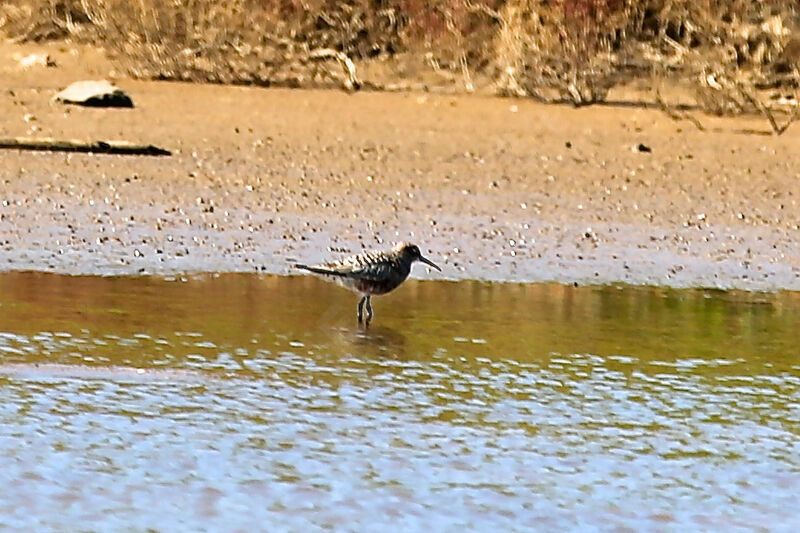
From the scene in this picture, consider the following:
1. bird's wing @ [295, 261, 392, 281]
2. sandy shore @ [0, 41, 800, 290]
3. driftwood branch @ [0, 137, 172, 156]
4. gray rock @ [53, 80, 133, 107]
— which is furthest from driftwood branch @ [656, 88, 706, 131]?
bird's wing @ [295, 261, 392, 281]

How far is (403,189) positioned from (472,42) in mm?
4284

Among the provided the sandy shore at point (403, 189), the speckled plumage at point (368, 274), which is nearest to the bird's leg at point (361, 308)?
the speckled plumage at point (368, 274)

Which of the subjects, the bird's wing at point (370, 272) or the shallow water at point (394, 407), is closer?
the shallow water at point (394, 407)

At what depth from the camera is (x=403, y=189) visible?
1209cm

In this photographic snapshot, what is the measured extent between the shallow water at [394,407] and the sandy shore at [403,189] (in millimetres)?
641

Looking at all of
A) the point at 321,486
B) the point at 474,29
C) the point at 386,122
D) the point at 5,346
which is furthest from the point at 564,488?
the point at 474,29

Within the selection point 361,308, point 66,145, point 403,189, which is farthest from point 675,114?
point 361,308

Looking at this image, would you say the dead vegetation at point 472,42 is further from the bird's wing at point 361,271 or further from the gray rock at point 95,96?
the bird's wing at point 361,271

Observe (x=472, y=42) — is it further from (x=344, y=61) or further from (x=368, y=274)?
(x=368, y=274)

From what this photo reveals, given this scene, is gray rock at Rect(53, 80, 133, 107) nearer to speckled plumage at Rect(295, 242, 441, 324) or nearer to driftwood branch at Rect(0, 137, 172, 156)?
driftwood branch at Rect(0, 137, 172, 156)

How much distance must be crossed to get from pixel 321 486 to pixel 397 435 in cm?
69

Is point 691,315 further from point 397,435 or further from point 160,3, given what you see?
point 160,3

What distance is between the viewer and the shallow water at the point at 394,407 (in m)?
5.89

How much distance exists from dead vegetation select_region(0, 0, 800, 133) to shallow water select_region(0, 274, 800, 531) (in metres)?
5.91
